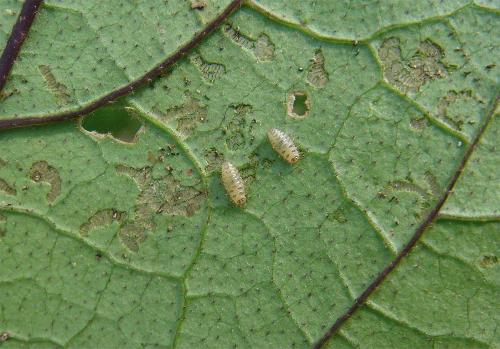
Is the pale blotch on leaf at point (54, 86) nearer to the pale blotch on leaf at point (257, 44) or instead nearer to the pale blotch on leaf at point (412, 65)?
the pale blotch on leaf at point (257, 44)

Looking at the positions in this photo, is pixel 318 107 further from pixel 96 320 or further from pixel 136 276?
pixel 96 320

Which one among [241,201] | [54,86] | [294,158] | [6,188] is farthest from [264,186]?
[6,188]

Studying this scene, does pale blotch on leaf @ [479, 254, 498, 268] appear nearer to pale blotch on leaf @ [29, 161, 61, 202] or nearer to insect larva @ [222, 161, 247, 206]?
insect larva @ [222, 161, 247, 206]

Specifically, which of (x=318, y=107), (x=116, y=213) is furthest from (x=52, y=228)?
(x=318, y=107)

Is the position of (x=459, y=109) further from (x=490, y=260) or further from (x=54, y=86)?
(x=54, y=86)

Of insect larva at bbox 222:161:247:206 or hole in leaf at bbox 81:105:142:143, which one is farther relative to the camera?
hole in leaf at bbox 81:105:142:143

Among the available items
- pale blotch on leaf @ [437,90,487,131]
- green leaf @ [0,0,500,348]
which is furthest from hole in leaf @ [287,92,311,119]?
pale blotch on leaf @ [437,90,487,131]

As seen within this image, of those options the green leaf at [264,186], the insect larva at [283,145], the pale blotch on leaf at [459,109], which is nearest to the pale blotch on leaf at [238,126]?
the green leaf at [264,186]
